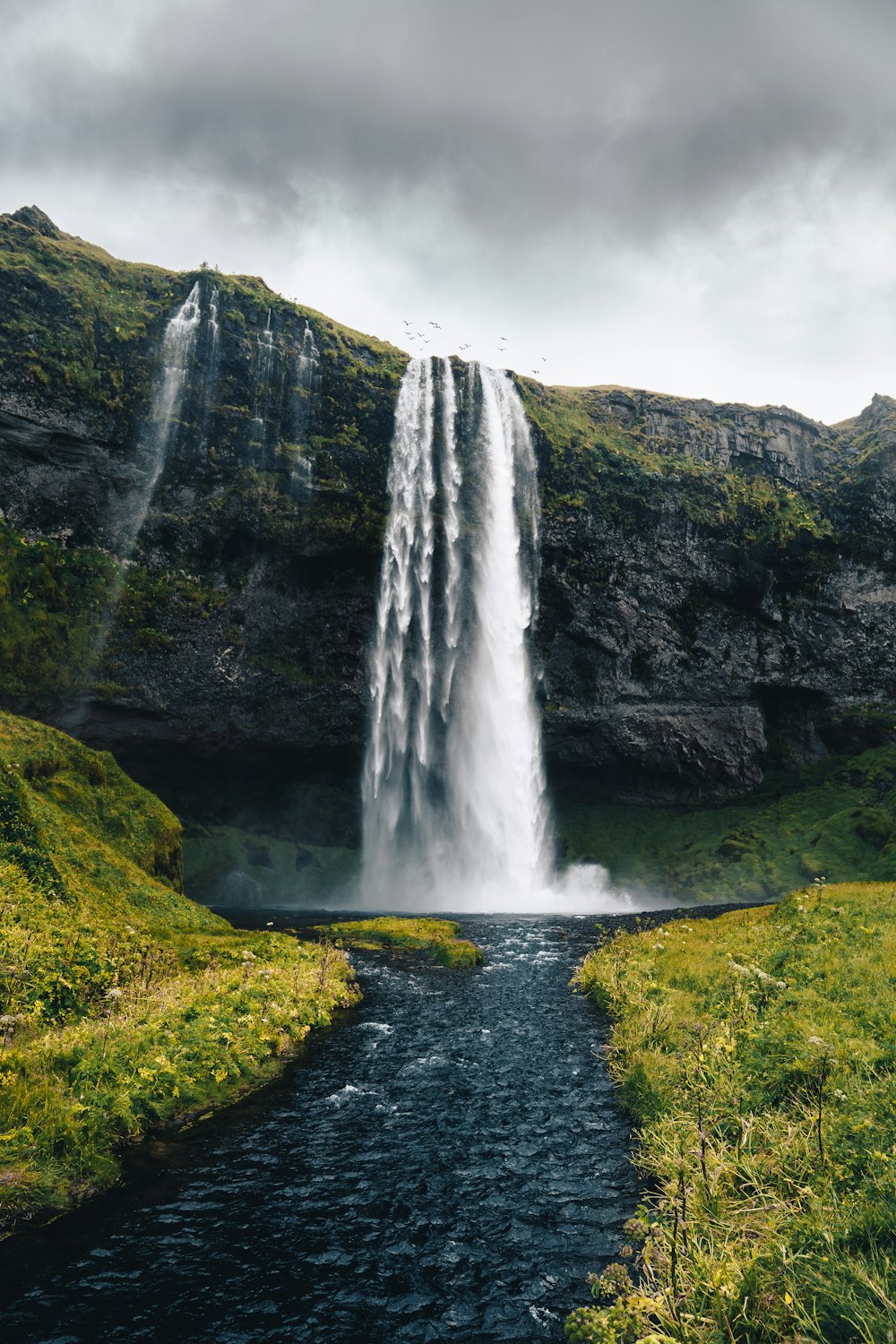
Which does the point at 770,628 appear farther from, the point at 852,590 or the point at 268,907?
the point at 268,907

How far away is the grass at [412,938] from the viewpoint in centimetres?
2541

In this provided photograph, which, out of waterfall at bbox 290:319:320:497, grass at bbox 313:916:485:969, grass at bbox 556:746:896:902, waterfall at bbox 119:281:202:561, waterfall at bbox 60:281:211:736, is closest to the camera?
grass at bbox 313:916:485:969

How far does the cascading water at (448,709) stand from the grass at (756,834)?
579cm

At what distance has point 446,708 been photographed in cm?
5759

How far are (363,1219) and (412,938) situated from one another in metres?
21.6

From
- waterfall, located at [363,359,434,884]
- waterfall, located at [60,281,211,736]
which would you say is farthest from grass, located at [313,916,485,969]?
waterfall, located at [60,281,211,736]

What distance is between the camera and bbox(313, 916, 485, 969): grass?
2541 cm

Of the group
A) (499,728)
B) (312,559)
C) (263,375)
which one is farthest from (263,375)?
(499,728)

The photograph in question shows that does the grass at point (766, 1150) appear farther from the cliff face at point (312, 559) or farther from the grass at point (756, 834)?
the cliff face at point (312, 559)

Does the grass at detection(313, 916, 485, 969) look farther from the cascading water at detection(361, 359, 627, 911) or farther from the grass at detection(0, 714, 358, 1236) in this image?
the cascading water at detection(361, 359, 627, 911)

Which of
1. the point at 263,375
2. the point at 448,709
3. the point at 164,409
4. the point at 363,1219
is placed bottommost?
the point at 363,1219

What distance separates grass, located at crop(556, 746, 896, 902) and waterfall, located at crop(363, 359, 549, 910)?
28.3 feet

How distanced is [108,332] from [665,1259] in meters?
65.5

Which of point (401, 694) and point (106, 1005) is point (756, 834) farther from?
point (106, 1005)
